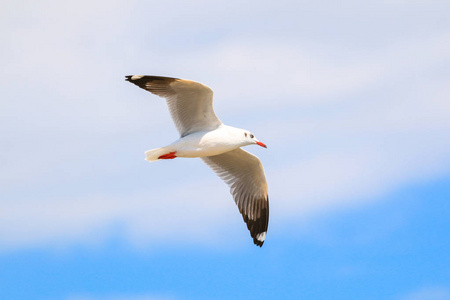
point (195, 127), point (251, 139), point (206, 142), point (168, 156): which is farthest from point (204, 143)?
point (251, 139)

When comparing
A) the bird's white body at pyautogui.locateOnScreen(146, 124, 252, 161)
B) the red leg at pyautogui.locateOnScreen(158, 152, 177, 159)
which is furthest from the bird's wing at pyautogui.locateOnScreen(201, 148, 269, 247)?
the red leg at pyautogui.locateOnScreen(158, 152, 177, 159)

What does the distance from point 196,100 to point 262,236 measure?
3467 millimetres

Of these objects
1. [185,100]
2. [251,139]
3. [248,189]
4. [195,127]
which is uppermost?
[185,100]

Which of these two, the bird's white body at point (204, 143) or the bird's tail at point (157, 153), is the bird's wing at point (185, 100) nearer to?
the bird's white body at point (204, 143)

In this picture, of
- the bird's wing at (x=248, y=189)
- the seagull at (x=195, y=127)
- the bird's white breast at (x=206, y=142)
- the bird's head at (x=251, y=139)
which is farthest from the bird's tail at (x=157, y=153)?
the bird's wing at (x=248, y=189)

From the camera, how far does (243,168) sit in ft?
48.8

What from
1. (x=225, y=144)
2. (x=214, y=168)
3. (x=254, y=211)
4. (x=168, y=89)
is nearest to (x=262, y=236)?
(x=254, y=211)

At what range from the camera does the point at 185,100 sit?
42.9ft

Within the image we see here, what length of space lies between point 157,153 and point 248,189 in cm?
250

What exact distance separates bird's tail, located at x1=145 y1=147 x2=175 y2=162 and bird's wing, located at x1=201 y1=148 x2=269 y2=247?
1759mm

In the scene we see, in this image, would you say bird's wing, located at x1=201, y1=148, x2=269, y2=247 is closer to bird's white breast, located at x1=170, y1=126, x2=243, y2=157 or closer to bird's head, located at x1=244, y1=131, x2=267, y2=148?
bird's head, located at x1=244, y1=131, x2=267, y2=148

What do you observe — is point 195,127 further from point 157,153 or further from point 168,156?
point 157,153

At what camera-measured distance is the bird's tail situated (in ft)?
43.3

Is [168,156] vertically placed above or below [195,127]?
below
